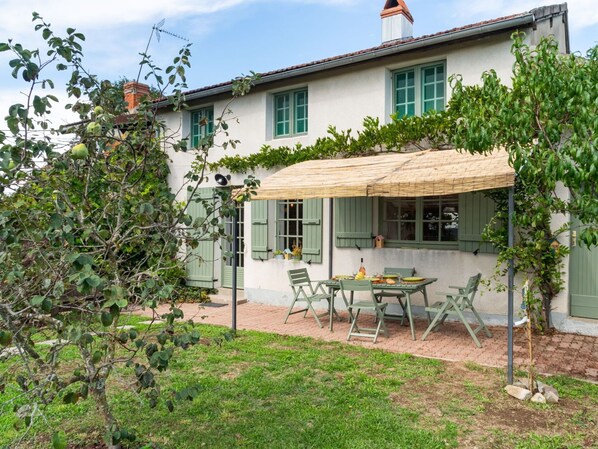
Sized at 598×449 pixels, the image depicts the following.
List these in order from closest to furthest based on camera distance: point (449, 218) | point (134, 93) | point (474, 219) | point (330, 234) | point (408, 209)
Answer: point (134, 93), point (474, 219), point (449, 218), point (408, 209), point (330, 234)

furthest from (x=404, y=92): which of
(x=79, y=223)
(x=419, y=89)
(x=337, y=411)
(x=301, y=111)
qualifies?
(x=79, y=223)

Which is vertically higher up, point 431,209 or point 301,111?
point 301,111

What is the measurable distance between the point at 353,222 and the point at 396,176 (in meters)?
2.58

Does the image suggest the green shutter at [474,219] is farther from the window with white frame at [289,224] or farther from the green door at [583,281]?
the window with white frame at [289,224]

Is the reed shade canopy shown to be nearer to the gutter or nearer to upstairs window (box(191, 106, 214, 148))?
the gutter

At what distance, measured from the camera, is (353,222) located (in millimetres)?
9359

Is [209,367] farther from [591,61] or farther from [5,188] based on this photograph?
[591,61]

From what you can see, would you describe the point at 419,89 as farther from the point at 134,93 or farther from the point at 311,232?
the point at 134,93

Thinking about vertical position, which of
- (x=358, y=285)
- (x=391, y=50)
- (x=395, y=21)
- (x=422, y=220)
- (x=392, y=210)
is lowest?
(x=358, y=285)

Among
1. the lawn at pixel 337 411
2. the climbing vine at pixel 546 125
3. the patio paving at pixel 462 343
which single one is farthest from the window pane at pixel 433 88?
the lawn at pixel 337 411

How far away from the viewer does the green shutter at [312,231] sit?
9773 millimetres

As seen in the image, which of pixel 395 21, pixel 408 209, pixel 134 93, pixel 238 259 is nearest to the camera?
pixel 134 93

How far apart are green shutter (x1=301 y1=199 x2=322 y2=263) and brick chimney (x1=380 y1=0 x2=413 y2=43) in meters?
4.79

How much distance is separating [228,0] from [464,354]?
22.8 feet
